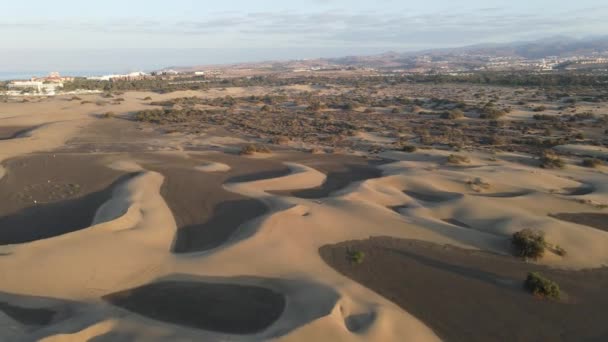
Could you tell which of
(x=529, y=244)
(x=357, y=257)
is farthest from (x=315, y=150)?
(x=529, y=244)

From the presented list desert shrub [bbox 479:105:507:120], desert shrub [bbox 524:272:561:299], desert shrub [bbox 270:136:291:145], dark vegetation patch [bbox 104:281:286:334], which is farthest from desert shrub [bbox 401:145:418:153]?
dark vegetation patch [bbox 104:281:286:334]

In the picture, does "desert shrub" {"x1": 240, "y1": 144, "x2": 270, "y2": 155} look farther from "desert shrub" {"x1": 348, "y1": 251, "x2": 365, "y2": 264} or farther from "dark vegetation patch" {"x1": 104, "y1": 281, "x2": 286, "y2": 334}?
"dark vegetation patch" {"x1": 104, "y1": 281, "x2": 286, "y2": 334}

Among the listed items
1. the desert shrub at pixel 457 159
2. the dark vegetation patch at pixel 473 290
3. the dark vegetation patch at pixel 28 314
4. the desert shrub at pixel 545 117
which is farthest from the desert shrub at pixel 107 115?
the desert shrub at pixel 545 117

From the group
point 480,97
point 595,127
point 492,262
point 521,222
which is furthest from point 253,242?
point 480,97

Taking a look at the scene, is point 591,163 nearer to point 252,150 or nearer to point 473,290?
point 473,290

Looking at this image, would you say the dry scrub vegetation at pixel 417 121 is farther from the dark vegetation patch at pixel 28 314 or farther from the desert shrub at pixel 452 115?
the dark vegetation patch at pixel 28 314
